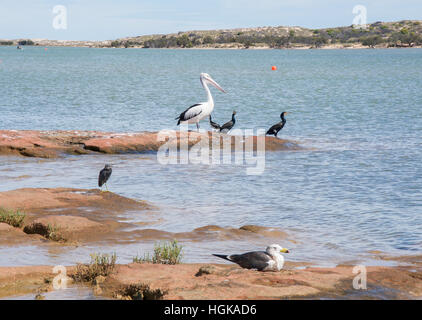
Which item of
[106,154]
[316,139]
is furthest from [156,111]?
[106,154]

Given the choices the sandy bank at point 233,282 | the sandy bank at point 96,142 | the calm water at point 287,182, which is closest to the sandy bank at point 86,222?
the calm water at point 287,182

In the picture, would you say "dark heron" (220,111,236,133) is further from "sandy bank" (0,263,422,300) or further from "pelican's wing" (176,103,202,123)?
"sandy bank" (0,263,422,300)

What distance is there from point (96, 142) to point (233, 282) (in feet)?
47.4

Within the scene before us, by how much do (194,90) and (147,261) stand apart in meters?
51.3

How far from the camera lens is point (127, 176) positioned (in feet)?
59.1

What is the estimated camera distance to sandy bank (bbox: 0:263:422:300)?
786cm

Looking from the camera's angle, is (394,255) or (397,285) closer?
(397,285)

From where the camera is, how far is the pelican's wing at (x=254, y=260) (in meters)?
8.84

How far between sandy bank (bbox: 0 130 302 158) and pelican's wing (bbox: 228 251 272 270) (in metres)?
12.7

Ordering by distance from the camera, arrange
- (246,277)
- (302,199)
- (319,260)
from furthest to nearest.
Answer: (302,199)
(319,260)
(246,277)

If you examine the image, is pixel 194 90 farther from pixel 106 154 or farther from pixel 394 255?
pixel 394 255

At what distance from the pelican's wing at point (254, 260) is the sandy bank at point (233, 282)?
5.0 inches

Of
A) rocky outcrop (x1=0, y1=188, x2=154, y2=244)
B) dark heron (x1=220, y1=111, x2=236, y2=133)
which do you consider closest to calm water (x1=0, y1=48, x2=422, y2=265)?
rocky outcrop (x1=0, y1=188, x2=154, y2=244)

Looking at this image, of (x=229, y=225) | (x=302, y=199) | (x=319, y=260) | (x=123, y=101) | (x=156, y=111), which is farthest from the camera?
(x=123, y=101)
